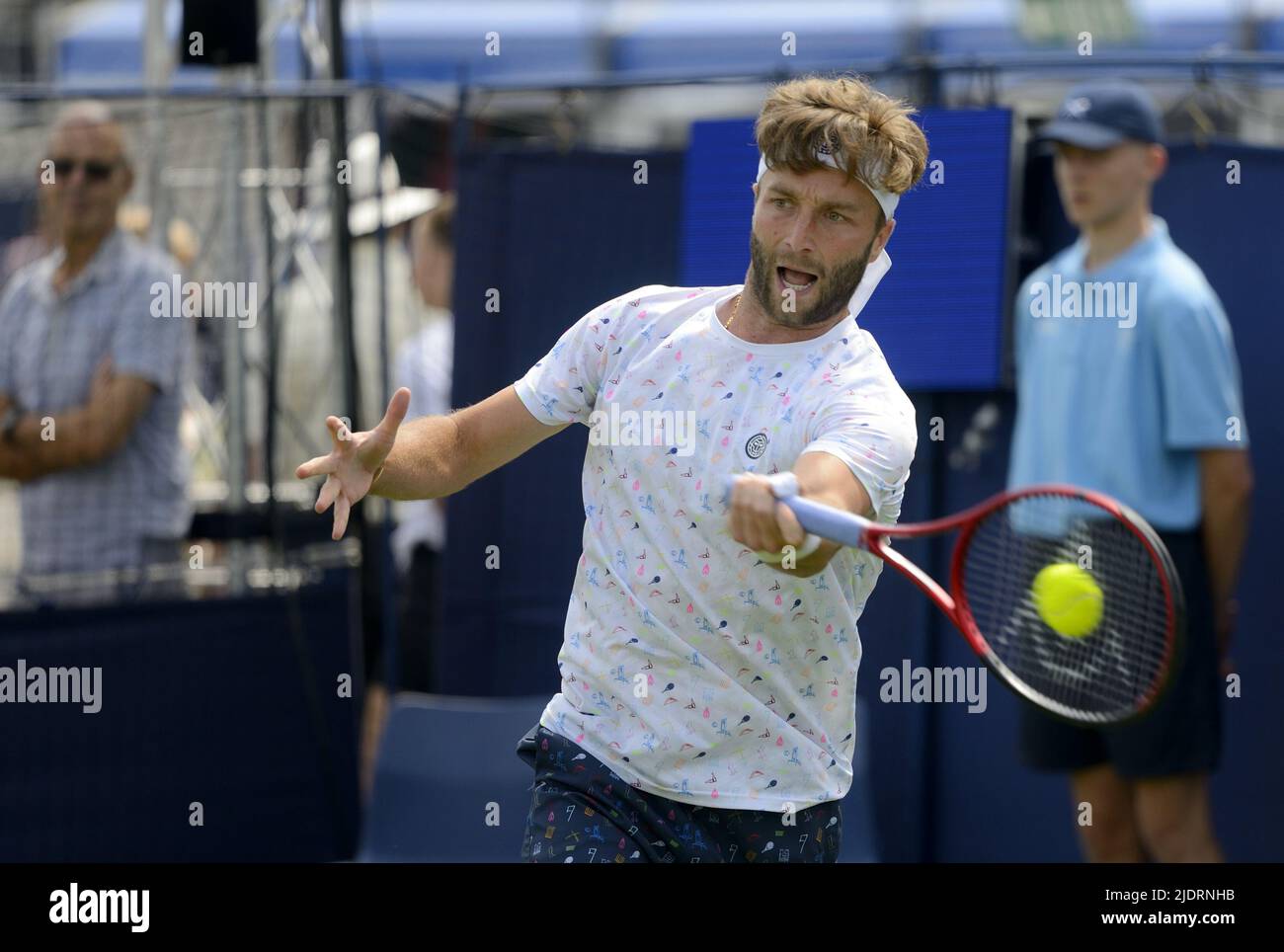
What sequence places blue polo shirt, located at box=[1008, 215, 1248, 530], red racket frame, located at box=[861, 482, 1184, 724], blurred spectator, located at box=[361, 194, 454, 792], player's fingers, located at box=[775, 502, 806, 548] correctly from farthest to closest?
blurred spectator, located at box=[361, 194, 454, 792], blue polo shirt, located at box=[1008, 215, 1248, 530], red racket frame, located at box=[861, 482, 1184, 724], player's fingers, located at box=[775, 502, 806, 548]

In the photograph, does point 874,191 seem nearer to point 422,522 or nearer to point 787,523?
point 787,523

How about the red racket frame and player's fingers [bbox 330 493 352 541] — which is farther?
player's fingers [bbox 330 493 352 541]

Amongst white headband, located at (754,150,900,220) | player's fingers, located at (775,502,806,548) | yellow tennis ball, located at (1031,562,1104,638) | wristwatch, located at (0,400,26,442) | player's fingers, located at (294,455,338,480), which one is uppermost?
white headband, located at (754,150,900,220)

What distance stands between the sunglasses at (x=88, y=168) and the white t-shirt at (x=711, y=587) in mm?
2515

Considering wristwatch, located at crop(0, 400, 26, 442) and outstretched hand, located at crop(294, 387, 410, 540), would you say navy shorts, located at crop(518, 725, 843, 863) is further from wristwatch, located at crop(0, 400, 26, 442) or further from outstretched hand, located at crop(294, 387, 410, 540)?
wristwatch, located at crop(0, 400, 26, 442)

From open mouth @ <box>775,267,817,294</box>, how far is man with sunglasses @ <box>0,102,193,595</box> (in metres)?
2.57

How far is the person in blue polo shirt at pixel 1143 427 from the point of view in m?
4.21

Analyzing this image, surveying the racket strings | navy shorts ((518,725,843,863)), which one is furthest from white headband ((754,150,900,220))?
navy shorts ((518,725,843,863))

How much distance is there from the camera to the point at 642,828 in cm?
276

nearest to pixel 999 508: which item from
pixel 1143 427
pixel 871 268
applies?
pixel 871 268

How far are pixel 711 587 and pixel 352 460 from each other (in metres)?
0.57

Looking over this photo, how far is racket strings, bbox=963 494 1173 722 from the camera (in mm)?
3480
